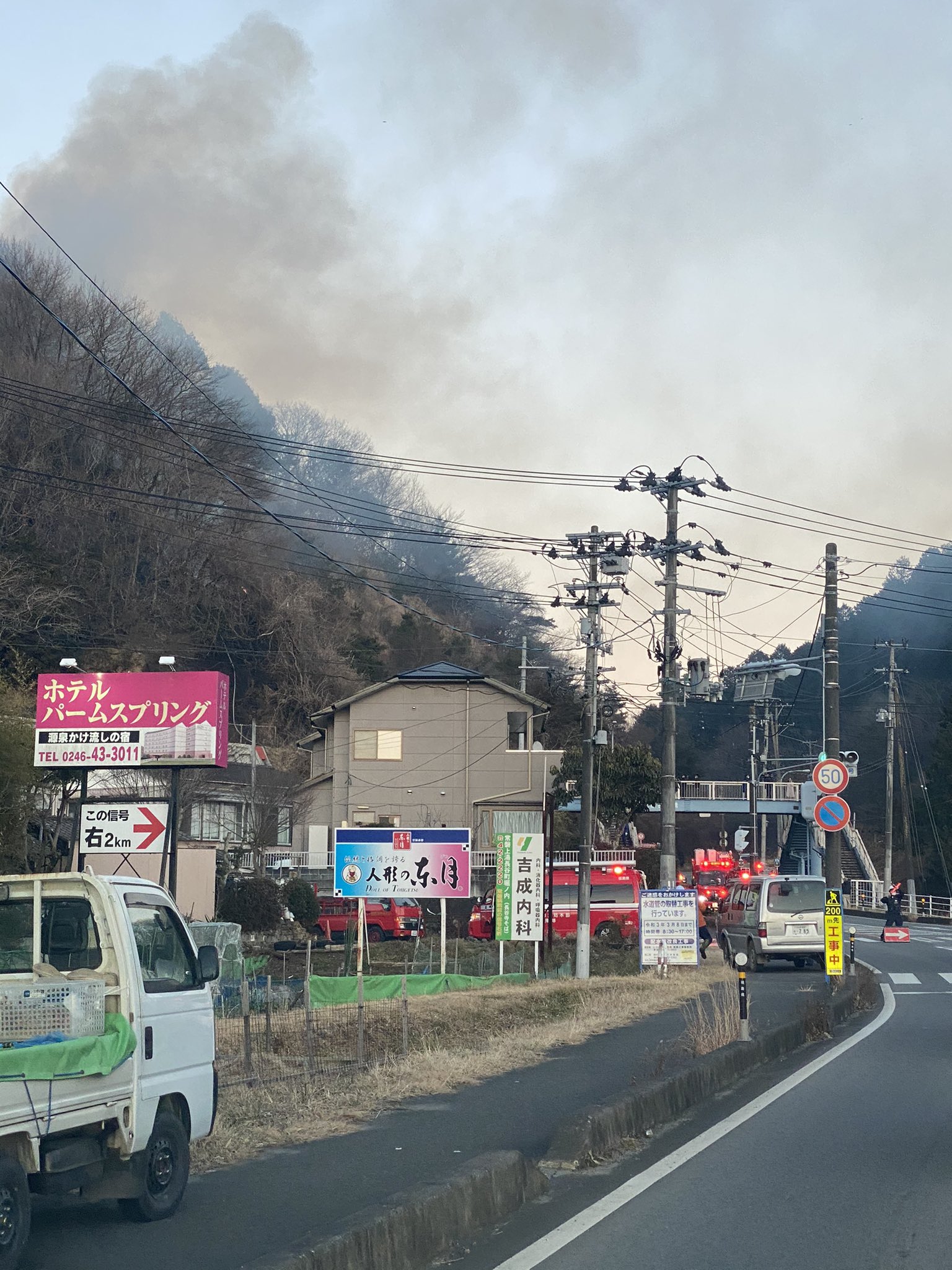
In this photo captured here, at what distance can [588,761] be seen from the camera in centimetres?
2931

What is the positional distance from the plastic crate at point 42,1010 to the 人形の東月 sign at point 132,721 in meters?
15.7

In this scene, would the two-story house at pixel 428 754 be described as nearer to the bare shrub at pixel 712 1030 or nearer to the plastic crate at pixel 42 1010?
the bare shrub at pixel 712 1030

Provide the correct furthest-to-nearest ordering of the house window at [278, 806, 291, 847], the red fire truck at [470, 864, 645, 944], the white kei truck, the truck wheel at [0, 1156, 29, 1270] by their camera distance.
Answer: the house window at [278, 806, 291, 847], the red fire truck at [470, 864, 645, 944], the white kei truck, the truck wheel at [0, 1156, 29, 1270]

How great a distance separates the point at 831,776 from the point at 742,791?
186ft

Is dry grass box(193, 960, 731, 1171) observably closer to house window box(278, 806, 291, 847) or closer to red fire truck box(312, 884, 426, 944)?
red fire truck box(312, 884, 426, 944)

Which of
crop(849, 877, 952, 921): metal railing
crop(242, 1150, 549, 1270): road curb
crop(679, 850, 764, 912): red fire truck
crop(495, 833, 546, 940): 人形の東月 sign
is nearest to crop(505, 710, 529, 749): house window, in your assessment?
crop(679, 850, 764, 912): red fire truck

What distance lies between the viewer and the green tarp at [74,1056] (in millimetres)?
5820

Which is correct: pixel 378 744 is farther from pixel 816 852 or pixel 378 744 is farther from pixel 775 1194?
pixel 775 1194

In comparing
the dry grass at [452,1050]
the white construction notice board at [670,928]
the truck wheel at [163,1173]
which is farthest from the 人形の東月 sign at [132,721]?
the truck wheel at [163,1173]

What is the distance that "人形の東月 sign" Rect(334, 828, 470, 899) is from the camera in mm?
24734

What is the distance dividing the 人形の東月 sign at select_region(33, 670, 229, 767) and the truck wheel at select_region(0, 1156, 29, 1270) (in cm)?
1635

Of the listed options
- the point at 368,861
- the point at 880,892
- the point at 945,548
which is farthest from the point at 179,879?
the point at 945,548

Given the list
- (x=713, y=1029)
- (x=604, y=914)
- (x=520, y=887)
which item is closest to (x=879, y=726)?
(x=604, y=914)

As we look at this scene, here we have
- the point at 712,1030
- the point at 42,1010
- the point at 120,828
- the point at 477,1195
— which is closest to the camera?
the point at 42,1010
